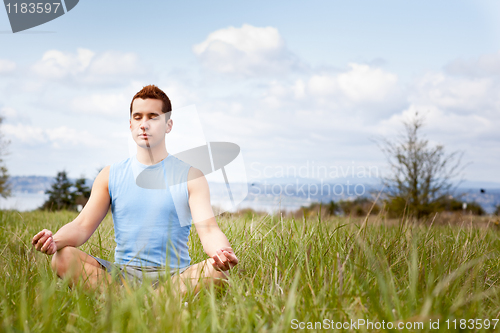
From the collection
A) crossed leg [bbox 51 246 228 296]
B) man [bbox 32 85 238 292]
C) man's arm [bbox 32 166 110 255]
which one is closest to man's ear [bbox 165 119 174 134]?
man [bbox 32 85 238 292]

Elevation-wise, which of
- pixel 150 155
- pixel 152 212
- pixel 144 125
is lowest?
pixel 152 212

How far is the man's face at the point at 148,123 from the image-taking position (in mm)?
2646

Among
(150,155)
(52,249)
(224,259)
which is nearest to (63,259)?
(52,249)

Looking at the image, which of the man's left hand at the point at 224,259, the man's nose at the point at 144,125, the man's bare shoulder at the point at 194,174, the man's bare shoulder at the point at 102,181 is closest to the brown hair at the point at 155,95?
the man's nose at the point at 144,125

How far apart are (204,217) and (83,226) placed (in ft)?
2.97

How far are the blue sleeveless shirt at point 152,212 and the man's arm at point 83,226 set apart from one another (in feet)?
0.42

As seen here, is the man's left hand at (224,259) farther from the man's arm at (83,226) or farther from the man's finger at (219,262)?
the man's arm at (83,226)

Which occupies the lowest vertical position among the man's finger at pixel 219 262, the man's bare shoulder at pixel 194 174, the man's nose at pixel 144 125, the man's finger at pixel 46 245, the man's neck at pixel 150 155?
the man's finger at pixel 219 262

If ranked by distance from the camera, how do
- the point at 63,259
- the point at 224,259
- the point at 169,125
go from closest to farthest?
the point at 224,259, the point at 63,259, the point at 169,125

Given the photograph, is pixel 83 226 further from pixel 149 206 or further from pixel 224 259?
pixel 224 259

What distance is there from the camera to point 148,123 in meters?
2.65

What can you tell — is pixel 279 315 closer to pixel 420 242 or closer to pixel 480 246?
pixel 420 242

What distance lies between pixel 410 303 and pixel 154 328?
1.03 m

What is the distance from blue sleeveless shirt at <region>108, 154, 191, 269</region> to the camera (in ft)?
8.65
